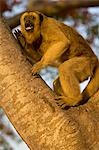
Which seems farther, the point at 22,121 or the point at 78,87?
the point at 78,87

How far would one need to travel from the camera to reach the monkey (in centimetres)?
302

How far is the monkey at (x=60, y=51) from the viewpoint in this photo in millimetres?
3018

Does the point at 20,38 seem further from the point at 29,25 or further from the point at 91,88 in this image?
the point at 91,88

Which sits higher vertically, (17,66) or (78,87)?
(17,66)

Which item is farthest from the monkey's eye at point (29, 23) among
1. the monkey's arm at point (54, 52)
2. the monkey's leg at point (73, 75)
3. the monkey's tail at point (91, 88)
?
the monkey's tail at point (91, 88)

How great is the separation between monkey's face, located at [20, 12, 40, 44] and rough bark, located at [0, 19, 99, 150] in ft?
3.52

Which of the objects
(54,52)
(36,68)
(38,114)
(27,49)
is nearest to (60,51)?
(54,52)

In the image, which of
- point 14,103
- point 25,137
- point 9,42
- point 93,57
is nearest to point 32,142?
point 25,137

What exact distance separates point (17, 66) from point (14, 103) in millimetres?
256

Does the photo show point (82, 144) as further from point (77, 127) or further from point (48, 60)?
point (48, 60)

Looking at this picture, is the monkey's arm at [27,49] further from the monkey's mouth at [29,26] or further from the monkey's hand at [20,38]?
the monkey's mouth at [29,26]

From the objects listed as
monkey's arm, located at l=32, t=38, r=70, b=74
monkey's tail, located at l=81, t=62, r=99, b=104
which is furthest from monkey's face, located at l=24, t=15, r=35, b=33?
monkey's tail, located at l=81, t=62, r=99, b=104

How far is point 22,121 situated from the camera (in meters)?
2.14

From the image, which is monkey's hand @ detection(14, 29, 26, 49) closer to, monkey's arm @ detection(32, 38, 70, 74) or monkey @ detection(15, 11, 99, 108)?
monkey @ detection(15, 11, 99, 108)
